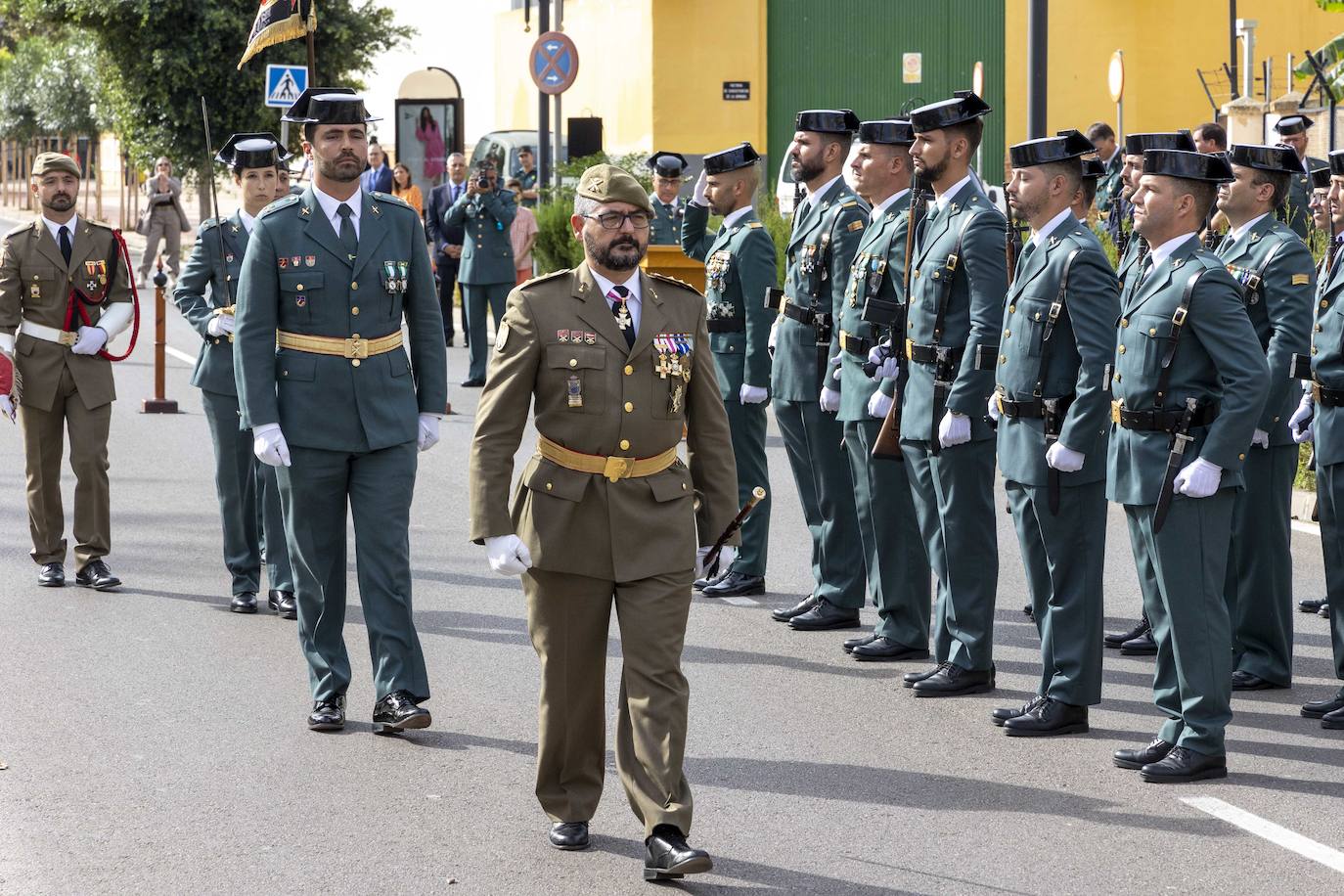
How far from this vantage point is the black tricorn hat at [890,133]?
825 cm

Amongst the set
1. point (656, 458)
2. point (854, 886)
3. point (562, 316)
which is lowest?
point (854, 886)

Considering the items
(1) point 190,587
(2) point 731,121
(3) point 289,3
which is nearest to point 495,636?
(1) point 190,587

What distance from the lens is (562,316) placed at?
555 centimetres

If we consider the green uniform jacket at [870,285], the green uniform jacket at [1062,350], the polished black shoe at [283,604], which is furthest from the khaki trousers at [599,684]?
the polished black shoe at [283,604]

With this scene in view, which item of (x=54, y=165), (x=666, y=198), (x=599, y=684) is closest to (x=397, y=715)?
(x=599, y=684)

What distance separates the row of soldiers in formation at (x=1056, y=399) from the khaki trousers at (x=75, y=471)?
3.23 m

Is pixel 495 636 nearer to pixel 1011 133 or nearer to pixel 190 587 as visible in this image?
pixel 190 587

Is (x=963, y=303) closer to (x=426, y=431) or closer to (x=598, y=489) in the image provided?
(x=426, y=431)

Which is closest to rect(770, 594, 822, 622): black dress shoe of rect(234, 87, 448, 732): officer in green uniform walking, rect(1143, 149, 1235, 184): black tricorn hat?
rect(234, 87, 448, 732): officer in green uniform walking

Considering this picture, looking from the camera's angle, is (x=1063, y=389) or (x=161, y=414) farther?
(x=161, y=414)

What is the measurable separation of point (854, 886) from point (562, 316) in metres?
1.78

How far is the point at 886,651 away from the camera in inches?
320

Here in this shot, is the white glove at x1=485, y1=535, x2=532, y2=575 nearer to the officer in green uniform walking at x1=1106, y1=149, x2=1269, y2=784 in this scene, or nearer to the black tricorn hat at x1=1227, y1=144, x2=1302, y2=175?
the officer in green uniform walking at x1=1106, y1=149, x2=1269, y2=784

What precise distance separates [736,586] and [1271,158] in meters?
3.36
